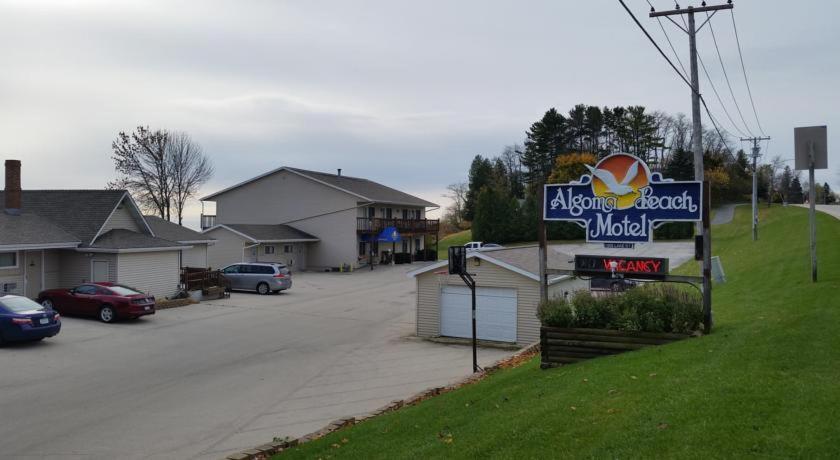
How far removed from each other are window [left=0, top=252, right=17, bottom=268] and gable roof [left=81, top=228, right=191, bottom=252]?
8.53ft

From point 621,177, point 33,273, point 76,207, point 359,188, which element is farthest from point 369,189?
point 621,177

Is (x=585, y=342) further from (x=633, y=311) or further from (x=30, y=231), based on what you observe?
(x=30, y=231)

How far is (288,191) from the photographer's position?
53938 millimetres

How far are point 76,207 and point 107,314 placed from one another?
908 cm

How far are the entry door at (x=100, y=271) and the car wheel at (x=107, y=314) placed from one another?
4610mm

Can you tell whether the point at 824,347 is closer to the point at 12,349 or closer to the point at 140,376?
the point at 140,376

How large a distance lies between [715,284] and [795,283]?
8219mm

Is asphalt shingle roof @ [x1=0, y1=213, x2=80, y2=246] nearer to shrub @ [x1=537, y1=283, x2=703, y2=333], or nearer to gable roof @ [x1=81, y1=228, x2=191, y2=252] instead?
gable roof @ [x1=81, y1=228, x2=191, y2=252]

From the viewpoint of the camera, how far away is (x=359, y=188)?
186 feet

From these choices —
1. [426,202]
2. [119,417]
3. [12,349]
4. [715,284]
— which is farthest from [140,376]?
[426,202]

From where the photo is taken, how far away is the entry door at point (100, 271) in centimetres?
2741

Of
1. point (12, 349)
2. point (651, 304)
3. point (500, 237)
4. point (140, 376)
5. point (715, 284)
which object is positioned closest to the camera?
point (651, 304)

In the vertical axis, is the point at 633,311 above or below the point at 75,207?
below

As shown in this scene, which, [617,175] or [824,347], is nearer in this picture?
[824,347]
